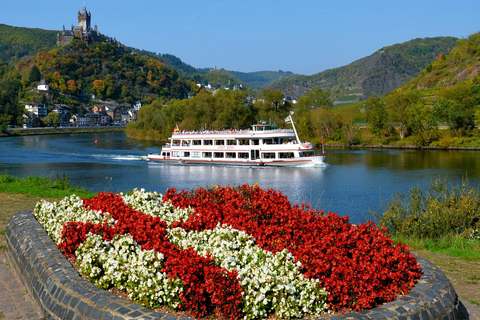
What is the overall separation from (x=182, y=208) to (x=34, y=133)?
125m

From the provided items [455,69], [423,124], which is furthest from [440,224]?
[455,69]

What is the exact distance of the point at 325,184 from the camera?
35844 millimetres

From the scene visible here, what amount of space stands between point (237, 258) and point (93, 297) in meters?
2.29

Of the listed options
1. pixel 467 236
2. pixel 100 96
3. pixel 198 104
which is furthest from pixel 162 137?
pixel 100 96

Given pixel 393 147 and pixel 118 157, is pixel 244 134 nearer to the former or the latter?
pixel 118 157

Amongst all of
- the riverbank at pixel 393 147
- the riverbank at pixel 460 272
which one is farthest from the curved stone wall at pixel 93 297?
the riverbank at pixel 393 147

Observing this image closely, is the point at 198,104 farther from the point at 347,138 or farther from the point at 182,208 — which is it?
the point at 182,208

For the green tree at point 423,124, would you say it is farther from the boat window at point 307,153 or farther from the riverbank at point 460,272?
the riverbank at point 460,272

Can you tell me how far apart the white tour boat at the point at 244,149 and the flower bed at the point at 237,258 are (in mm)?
37584

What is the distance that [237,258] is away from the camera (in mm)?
7609

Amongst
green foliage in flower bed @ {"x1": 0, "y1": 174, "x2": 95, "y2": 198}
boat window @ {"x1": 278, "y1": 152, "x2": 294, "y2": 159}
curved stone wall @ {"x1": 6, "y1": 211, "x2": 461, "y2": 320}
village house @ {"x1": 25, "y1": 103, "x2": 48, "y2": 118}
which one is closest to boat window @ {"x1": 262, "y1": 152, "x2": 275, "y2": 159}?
boat window @ {"x1": 278, "y1": 152, "x2": 294, "y2": 159}

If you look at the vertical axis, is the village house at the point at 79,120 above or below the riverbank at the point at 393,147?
above

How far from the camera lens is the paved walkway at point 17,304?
297 inches

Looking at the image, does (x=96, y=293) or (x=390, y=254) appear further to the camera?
(x=390, y=254)
